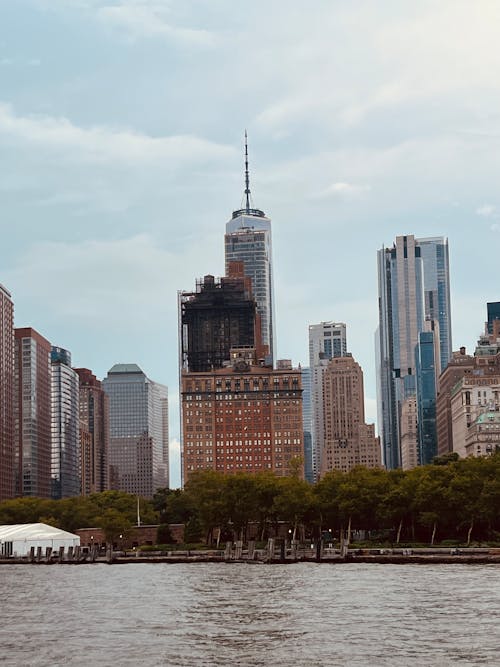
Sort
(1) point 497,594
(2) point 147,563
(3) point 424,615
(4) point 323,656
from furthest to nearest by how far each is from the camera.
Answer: (2) point 147,563 < (1) point 497,594 < (3) point 424,615 < (4) point 323,656

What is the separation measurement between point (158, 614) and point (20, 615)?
1317cm

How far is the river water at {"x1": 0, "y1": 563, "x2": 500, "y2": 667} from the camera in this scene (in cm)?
7514

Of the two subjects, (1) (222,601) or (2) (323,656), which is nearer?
(2) (323,656)

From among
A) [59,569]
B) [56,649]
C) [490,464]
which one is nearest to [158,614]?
[56,649]

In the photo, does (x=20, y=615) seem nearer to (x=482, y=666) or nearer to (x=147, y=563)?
(x=482, y=666)


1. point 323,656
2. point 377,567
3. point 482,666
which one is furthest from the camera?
point 377,567

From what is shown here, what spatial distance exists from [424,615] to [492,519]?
95.1 meters

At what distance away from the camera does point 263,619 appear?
312ft

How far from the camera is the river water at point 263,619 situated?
75138 millimetres

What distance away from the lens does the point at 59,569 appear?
190750 millimetres

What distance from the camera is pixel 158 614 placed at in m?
102

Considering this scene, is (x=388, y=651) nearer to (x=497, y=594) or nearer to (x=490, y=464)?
(x=497, y=594)

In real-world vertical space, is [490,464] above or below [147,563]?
above

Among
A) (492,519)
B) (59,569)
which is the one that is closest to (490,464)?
(492,519)
